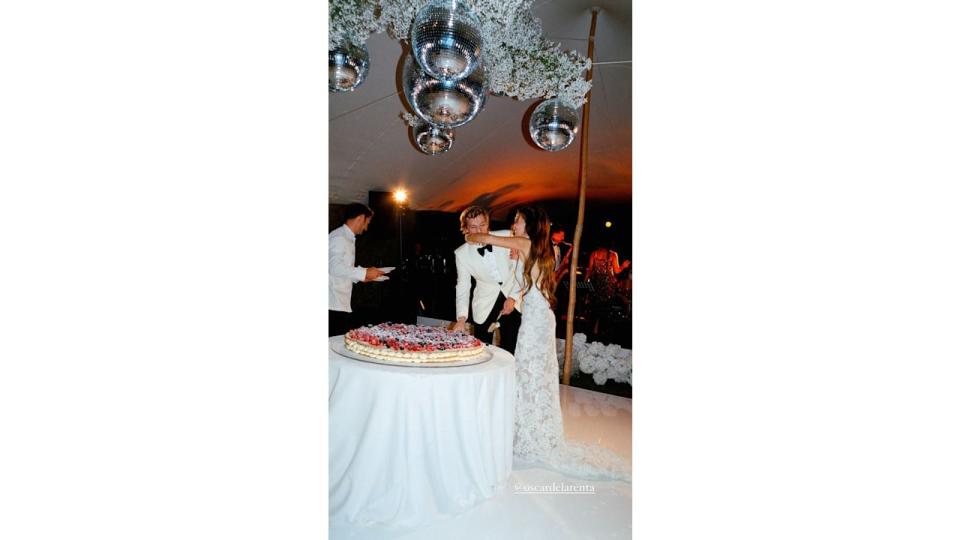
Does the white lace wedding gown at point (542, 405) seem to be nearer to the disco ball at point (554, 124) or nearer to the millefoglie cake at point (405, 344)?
the millefoglie cake at point (405, 344)

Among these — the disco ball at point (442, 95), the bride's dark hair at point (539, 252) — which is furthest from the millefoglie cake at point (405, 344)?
the disco ball at point (442, 95)

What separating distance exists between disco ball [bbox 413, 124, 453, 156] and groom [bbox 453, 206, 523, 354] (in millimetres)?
271

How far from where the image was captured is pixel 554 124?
1.79 m

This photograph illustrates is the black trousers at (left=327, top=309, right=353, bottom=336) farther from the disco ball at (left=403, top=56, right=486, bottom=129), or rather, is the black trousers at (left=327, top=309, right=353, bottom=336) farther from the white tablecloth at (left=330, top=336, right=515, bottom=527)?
the disco ball at (left=403, top=56, right=486, bottom=129)

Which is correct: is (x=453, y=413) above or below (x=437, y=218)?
below

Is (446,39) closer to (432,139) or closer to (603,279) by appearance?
(432,139)

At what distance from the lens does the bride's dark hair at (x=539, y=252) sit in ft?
6.07

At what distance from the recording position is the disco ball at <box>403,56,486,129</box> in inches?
65.9

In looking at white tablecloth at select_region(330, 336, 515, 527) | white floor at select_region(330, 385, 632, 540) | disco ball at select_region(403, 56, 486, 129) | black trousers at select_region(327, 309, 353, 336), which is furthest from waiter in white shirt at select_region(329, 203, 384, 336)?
white floor at select_region(330, 385, 632, 540)
